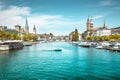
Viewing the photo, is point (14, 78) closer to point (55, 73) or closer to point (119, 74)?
point (55, 73)

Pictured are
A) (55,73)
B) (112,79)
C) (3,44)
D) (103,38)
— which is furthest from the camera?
(103,38)

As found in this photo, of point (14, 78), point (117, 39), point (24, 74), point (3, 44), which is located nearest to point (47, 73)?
point (24, 74)

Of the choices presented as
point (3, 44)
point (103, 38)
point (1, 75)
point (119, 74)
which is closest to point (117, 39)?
point (103, 38)

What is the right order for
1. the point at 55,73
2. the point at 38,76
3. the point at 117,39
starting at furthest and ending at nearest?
the point at 117,39
the point at 55,73
the point at 38,76

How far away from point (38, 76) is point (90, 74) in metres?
11.6

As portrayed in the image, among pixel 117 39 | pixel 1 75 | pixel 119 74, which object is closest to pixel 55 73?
pixel 1 75

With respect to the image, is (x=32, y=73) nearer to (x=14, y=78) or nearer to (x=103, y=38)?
(x=14, y=78)

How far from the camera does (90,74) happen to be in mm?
40750

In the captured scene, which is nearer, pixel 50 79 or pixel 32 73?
pixel 50 79

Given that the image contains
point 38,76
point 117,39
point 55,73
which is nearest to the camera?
point 38,76

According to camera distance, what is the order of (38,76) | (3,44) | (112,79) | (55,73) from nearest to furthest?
(112,79)
(38,76)
(55,73)
(3,44)

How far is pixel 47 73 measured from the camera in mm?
41594

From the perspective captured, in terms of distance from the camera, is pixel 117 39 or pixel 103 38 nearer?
pixel 117 39

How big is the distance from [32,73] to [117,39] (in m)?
141
